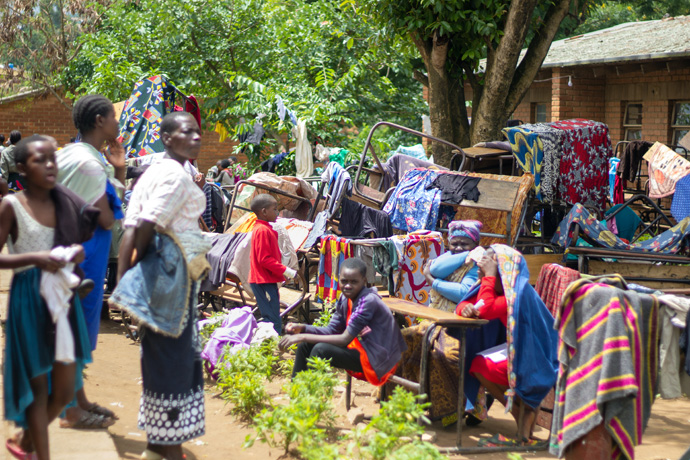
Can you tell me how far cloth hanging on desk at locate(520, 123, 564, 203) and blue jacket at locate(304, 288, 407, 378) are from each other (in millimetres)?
4275

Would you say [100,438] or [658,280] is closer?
[100,438]

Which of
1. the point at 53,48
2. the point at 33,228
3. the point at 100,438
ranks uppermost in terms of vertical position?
the point at 53,48

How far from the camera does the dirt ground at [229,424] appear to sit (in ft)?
15.0

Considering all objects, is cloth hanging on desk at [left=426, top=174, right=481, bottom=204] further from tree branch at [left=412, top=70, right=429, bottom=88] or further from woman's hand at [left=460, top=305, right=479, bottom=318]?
tree branch at [left=412, top=70, right=429, bottom=88]

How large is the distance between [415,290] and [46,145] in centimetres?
413

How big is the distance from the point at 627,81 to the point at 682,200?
6994 mm

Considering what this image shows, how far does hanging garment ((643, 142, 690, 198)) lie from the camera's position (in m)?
9.05

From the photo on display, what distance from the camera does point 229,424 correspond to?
5.19 metres

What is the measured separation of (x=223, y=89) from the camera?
1538 centimetres

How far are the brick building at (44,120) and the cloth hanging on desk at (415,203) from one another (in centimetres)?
1516

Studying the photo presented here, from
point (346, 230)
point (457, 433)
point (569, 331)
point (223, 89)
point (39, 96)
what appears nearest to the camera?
point (569, 331)

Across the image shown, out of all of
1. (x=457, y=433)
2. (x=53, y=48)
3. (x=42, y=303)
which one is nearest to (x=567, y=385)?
(x=457, y=433)

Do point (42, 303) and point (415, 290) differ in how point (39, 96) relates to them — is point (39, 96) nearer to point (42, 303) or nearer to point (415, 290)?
point (415, 290)

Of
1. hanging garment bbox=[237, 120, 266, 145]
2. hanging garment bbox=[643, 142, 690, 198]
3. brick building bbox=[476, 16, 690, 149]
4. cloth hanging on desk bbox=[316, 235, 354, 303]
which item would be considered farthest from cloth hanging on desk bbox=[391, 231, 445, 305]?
brick building bbox=[476, 16, 690, 149]
